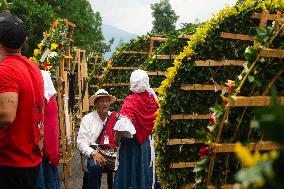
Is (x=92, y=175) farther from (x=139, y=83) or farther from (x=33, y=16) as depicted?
(x=33, y=16)

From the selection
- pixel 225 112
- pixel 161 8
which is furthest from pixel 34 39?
pixel 225 112

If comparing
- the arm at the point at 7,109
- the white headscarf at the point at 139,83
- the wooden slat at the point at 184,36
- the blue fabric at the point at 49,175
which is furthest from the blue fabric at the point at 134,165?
the arm at the point at 7,109

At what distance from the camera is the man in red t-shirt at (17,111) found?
304 centimetres

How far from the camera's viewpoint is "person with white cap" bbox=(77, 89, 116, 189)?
6453 mm

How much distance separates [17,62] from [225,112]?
147 cm

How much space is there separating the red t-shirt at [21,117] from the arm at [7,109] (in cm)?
4

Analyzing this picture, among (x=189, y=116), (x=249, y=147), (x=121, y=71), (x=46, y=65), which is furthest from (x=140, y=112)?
(x=121, y=71)

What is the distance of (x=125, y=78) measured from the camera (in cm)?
1026

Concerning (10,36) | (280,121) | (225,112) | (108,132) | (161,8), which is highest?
(161,8)

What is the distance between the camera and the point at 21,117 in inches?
124

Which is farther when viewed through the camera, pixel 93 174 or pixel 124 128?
pixel 93 174

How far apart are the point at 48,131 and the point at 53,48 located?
252cm

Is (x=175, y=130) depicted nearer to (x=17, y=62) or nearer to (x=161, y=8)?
(x=17, y=62)

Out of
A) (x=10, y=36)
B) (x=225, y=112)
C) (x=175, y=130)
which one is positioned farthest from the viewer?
(x=175, y=130)
